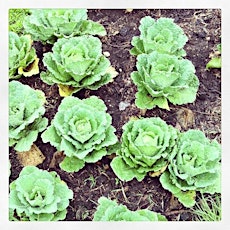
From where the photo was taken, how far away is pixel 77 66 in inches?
139

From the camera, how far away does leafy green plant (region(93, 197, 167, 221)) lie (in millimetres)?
3367

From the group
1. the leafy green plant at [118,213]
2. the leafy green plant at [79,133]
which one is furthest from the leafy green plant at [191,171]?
the leafy green plant at [79,133]

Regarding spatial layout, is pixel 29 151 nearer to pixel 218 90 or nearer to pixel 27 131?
pixel 27 131

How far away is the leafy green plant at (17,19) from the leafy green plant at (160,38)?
62cm

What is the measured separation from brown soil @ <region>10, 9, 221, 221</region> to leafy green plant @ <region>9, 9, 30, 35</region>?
0.46ft

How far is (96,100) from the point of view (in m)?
3.53

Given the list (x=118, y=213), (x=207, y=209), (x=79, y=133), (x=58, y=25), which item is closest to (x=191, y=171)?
(x=207, y=209)

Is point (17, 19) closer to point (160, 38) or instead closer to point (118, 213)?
point (160, 38)

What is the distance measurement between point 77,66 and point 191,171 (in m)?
0.81

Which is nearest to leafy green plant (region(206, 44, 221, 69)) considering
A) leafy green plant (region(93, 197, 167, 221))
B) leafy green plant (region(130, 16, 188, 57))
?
leafy green plant (region(130, 16, 188, 57))

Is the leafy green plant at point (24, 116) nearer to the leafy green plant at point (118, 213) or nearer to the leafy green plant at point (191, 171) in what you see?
the leafy green plant at point (118, 213)

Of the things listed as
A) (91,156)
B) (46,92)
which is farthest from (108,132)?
(46,92)

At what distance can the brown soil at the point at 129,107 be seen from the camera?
11.3ft

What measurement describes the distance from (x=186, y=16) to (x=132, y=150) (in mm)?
835
